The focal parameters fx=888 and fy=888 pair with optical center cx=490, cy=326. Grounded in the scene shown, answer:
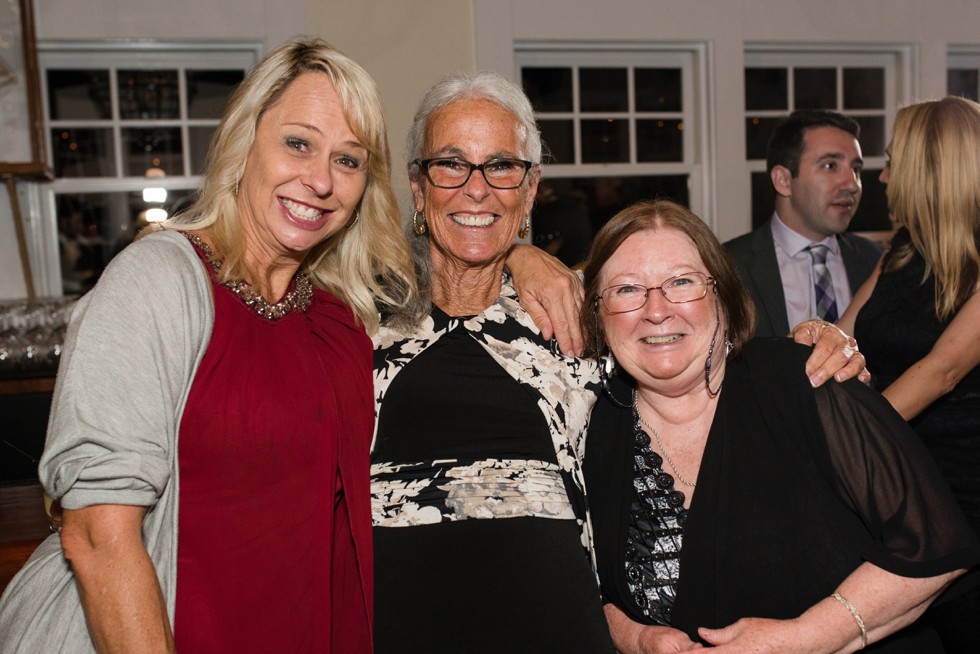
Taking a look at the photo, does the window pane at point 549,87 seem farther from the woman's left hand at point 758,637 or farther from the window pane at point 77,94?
the woman's left hand at point 758,637

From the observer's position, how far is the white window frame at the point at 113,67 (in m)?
4.51

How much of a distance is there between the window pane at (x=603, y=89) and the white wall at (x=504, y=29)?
264 mm

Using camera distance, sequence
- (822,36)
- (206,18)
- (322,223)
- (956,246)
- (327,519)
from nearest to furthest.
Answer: (327,519), (322,223), (956,246), (206,18), (822,36)

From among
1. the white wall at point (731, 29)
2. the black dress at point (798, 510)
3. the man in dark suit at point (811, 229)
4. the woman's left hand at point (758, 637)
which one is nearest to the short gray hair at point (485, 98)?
the black dress at point (798, 510)

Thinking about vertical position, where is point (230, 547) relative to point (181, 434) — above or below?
below

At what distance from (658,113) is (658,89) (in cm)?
14

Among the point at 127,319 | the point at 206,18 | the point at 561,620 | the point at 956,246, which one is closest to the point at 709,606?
the point at 561,620

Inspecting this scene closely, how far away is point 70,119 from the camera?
15.1 feet

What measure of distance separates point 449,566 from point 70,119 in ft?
12.7

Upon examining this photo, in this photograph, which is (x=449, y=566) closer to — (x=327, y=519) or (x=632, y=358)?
(x=327, y=519)

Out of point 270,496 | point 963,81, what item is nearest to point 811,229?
point 963,81

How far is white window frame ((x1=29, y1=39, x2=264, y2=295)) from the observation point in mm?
4508

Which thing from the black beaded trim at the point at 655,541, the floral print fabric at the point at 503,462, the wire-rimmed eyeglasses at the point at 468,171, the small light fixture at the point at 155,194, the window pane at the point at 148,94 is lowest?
the black beaded trim at the point at 655,541

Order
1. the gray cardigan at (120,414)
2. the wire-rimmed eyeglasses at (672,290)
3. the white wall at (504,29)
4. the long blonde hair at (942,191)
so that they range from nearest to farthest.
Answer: the gray cardigan at (120,414)
the wire-rimmed eyeglasses at (672,290)
the long blonde hair at (942,191)
the white wall at (504,29)
